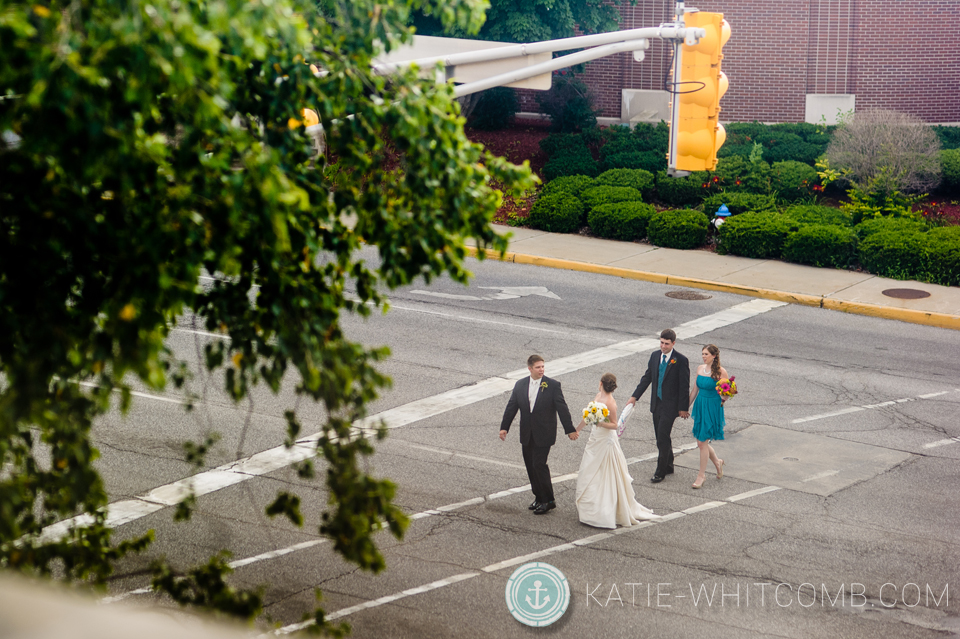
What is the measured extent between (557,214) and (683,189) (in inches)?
132

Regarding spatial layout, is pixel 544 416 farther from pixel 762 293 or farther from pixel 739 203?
pixel 739 203

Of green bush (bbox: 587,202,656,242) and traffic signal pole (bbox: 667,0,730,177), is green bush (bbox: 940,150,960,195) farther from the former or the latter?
traffic signal pole (bbox: 667,0,730,177)

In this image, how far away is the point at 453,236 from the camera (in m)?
5.12

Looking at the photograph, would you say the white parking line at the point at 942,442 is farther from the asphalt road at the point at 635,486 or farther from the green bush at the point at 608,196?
the green bush at the point at 608,196

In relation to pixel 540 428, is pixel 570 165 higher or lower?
higher

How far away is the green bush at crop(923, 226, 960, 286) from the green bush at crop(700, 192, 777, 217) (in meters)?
4.02

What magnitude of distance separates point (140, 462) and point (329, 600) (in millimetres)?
3846

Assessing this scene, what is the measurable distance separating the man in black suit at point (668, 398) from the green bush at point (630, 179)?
46.4 ft

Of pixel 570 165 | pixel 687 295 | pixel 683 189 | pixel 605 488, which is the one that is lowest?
pixel 605 488

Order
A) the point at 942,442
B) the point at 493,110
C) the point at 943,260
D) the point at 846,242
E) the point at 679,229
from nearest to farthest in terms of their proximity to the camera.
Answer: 1. the point at 942,442
2. the point at 943,260
3. the point at 846,242
4. the point at 679,229
5. the point at 493,110

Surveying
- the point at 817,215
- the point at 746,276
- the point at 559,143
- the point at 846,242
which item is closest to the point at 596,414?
the point at 746,276

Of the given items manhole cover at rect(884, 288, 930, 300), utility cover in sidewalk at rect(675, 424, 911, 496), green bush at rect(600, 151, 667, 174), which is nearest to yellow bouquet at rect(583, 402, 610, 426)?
utility cover in sidewalk at rect(675, 424, 911, 496)

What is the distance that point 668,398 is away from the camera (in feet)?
35.7

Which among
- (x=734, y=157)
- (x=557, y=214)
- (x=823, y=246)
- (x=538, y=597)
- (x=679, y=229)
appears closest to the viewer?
(x=538, y=597)
